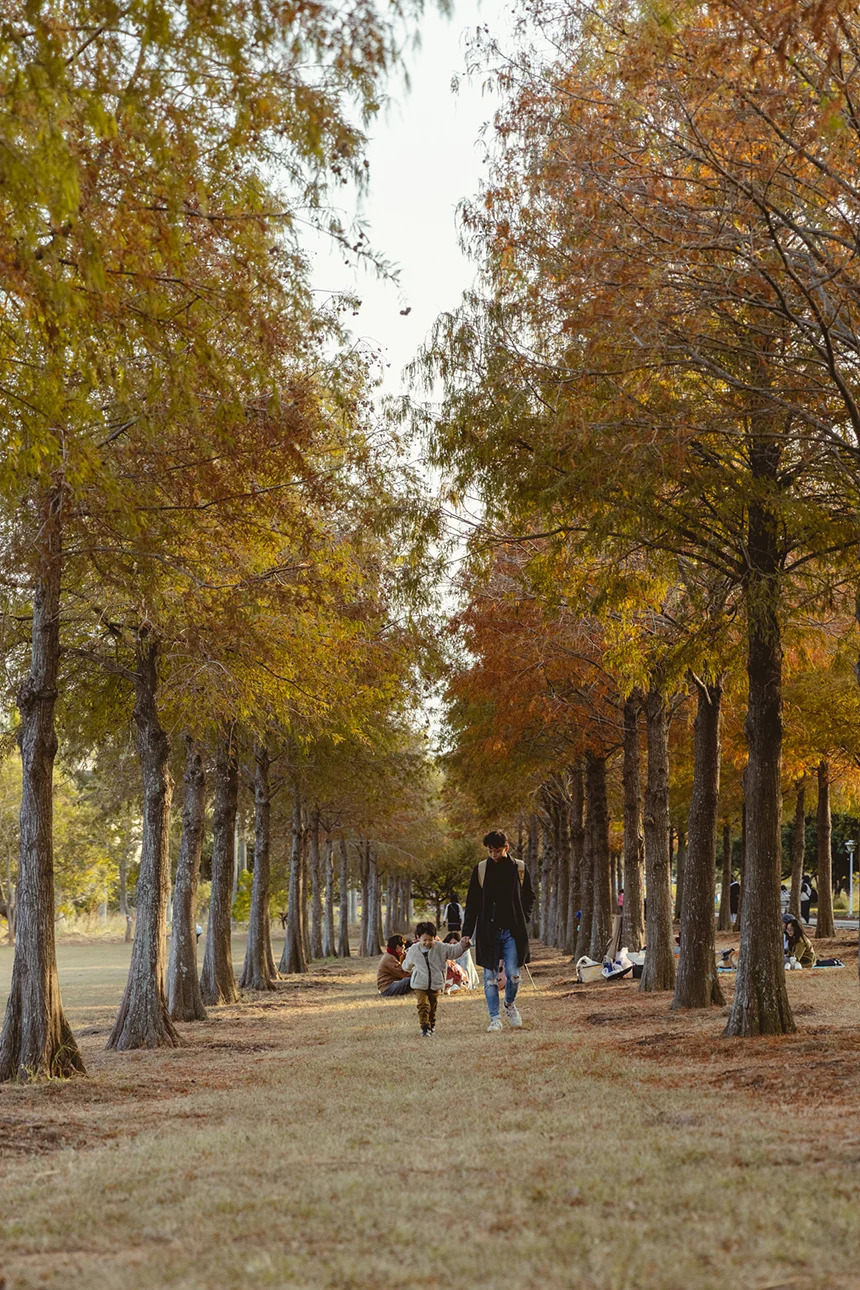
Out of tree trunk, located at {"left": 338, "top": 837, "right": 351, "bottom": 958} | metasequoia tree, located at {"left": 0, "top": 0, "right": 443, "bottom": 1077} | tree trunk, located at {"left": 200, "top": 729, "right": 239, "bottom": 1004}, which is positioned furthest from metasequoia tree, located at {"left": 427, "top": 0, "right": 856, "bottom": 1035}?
tree trunk, located at {"left": 338, "top": 837, "right": 351, "bottom": 958}

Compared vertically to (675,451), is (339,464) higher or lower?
higher

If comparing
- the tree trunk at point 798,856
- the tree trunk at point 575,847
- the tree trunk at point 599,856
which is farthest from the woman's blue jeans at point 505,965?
the tree trunk at point 798,856

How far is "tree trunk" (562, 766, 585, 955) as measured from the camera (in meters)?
32.4

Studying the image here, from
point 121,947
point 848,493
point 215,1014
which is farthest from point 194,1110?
point 121,947

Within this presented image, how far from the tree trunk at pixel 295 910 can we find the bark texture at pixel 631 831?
959 centimetres

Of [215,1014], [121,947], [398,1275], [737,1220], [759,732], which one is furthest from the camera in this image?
[121,947]

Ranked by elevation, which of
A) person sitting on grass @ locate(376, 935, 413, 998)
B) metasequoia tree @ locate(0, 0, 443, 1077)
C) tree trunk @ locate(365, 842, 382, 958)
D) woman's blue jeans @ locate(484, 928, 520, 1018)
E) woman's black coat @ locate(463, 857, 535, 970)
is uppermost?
metasequoia tree @ locate(0, 0, 443, 1077)

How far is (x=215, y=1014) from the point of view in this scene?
67.6ft

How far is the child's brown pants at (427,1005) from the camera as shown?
1413cm

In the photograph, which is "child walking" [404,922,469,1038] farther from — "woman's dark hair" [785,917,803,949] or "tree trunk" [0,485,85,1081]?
"woman's dark hair" [785,917,803,949]

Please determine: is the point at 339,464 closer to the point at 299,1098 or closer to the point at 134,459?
the point at 134,459

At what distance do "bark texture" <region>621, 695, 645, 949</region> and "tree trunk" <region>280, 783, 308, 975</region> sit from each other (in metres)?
9.59

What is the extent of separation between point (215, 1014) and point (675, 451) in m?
14.3

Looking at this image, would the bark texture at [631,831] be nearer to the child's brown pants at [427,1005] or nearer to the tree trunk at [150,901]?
the child's brown pants at [427,1005]
